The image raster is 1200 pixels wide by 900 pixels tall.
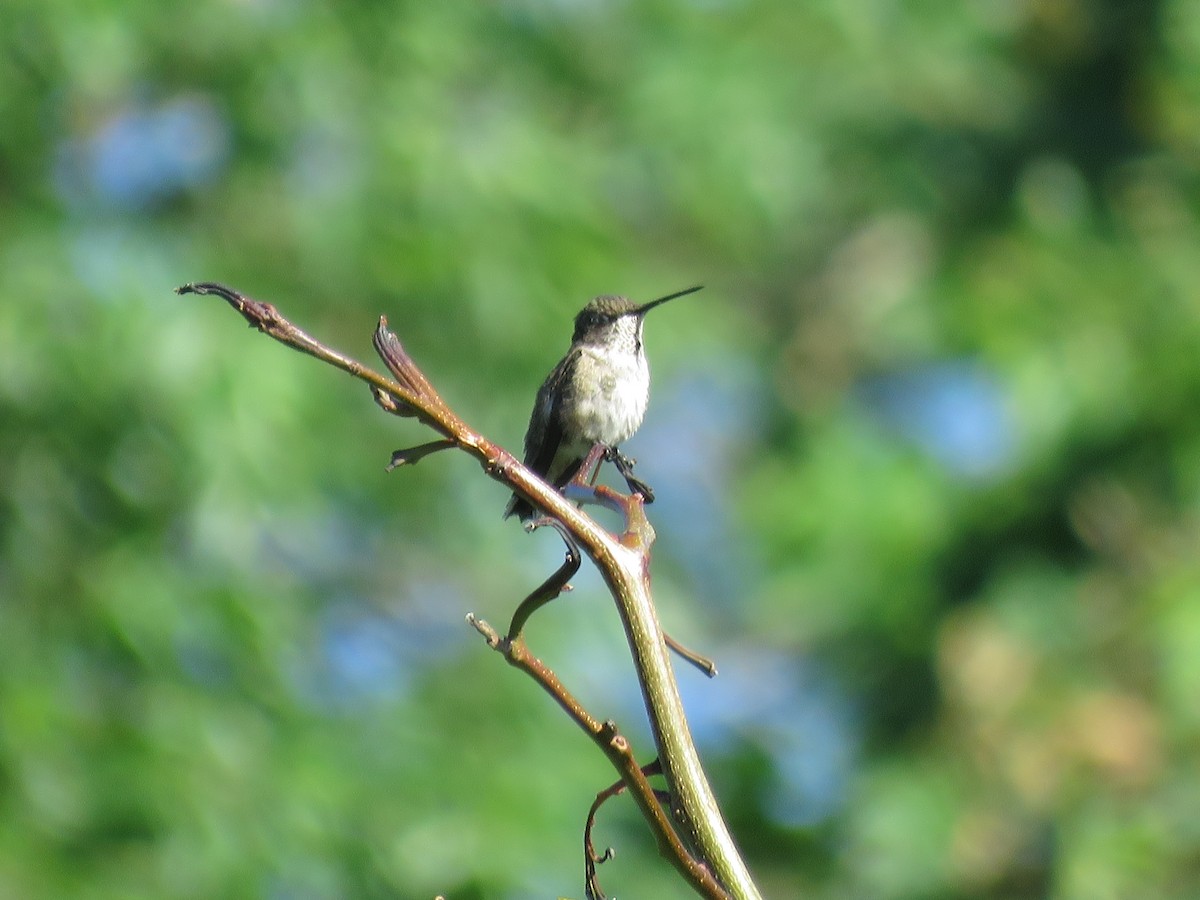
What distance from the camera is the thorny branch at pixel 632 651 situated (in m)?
1.04

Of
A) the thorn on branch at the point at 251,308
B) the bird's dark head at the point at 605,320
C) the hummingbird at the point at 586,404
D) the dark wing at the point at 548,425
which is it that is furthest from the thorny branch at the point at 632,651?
the bird's dark head at the point at 605,320

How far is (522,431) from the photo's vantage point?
6.51 m

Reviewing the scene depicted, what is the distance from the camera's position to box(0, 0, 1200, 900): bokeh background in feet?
17.5

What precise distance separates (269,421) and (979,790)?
422 cm

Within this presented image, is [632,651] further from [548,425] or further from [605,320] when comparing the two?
[605,320]

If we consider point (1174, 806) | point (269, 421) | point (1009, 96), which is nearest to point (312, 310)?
point (269, 421)

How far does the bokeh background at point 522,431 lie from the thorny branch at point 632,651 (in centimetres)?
399

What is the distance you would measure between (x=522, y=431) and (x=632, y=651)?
17.9 ft

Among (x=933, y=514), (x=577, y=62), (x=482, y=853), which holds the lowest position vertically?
(x=482, y=853)

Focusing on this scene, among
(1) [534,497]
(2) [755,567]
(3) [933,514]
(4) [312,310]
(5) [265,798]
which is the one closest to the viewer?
(1) [534,497]

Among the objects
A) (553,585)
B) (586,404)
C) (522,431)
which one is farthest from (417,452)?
(522,431)

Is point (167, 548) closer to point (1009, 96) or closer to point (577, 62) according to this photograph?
point (577, 62)

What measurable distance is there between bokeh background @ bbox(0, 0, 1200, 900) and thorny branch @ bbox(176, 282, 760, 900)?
3.99 metres

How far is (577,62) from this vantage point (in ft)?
25.6
